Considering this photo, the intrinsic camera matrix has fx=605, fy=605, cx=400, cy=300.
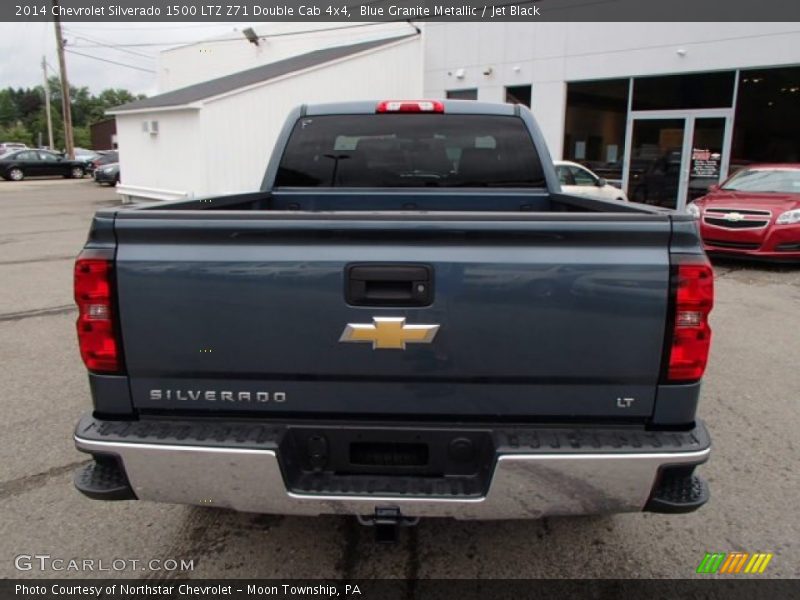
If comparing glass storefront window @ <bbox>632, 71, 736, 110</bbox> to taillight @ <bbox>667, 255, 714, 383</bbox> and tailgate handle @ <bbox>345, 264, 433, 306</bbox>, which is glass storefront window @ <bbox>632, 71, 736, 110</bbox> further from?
tailgate handle @ <bbox>345, 264, 433, 306</bbox>

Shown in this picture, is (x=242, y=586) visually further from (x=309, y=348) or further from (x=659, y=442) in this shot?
(x=659, y=442)

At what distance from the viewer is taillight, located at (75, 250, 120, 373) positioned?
210 centimetres

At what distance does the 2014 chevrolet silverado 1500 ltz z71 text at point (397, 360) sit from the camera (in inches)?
81.2

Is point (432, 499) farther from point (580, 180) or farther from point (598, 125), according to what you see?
point (598, 125)

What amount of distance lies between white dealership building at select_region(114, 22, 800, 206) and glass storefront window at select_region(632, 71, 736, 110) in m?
0.02

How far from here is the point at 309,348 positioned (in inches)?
83.4

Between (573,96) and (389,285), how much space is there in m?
15.6

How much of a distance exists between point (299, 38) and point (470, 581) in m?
26.8

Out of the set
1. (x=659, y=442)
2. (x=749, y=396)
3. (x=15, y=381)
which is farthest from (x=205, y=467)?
(x=749, y=396)

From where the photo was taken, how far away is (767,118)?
13.2 metres

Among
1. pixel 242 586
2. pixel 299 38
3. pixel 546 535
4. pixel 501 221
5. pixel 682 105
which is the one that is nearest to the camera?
pixel 501 221

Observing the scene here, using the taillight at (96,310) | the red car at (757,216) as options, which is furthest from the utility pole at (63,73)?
the taillight at (96,310)

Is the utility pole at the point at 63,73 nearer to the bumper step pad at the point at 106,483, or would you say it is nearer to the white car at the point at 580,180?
the white car at the point at 580,180

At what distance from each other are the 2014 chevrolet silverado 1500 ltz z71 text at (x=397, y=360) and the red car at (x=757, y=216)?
8750 millimetres
